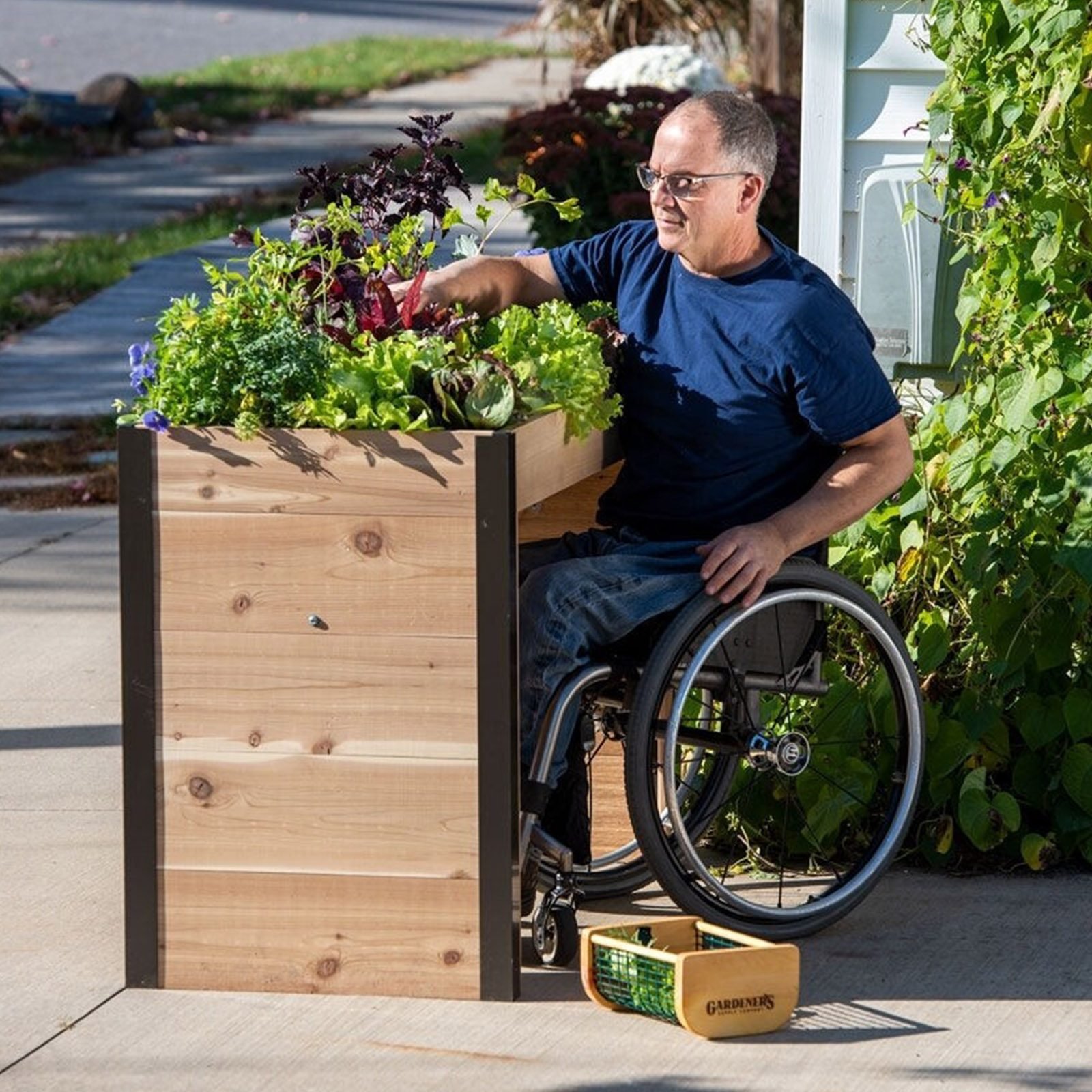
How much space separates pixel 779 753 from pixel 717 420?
0.59 metres

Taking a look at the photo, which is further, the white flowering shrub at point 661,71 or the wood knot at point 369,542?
the white flowering shrub at point 661,71

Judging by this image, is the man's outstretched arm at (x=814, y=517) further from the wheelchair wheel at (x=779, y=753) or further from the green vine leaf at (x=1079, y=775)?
the green vine leaf at (x=1079, y=775)

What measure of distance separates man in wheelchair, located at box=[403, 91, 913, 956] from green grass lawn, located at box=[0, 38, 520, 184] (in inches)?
523

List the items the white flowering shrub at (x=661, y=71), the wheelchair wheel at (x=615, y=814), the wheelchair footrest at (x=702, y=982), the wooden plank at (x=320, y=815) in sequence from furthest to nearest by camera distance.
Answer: the white flowering shrub at (x=661, y=71), the wheelchair wheel at (x=615, y=814), the wooden plank at (x=320, y=815), the wheelchair footrest at (x=702, y=982)

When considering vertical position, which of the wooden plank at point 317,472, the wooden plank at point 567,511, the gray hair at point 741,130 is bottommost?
the wooden plank at point 567,511

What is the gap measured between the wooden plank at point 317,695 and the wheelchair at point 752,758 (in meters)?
0.25

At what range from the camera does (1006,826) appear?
413 cm

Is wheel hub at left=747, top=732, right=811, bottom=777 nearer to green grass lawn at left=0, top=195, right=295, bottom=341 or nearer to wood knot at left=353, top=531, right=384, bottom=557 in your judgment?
wood knot at left=353, top=531, right=384, bottom=557

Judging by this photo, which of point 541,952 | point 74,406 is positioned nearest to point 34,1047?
point 541,952

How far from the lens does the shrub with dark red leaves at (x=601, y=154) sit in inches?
383

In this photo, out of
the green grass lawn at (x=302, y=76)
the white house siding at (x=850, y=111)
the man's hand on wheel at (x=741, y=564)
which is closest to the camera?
the man's hand on wheel at (x=741, y=564)

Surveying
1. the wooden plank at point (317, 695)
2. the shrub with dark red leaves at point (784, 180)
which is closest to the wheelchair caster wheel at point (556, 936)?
the wooden plank at point (317, 695)

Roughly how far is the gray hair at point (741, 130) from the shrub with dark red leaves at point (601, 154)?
5646 mm

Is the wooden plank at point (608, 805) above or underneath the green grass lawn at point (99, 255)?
underneath
